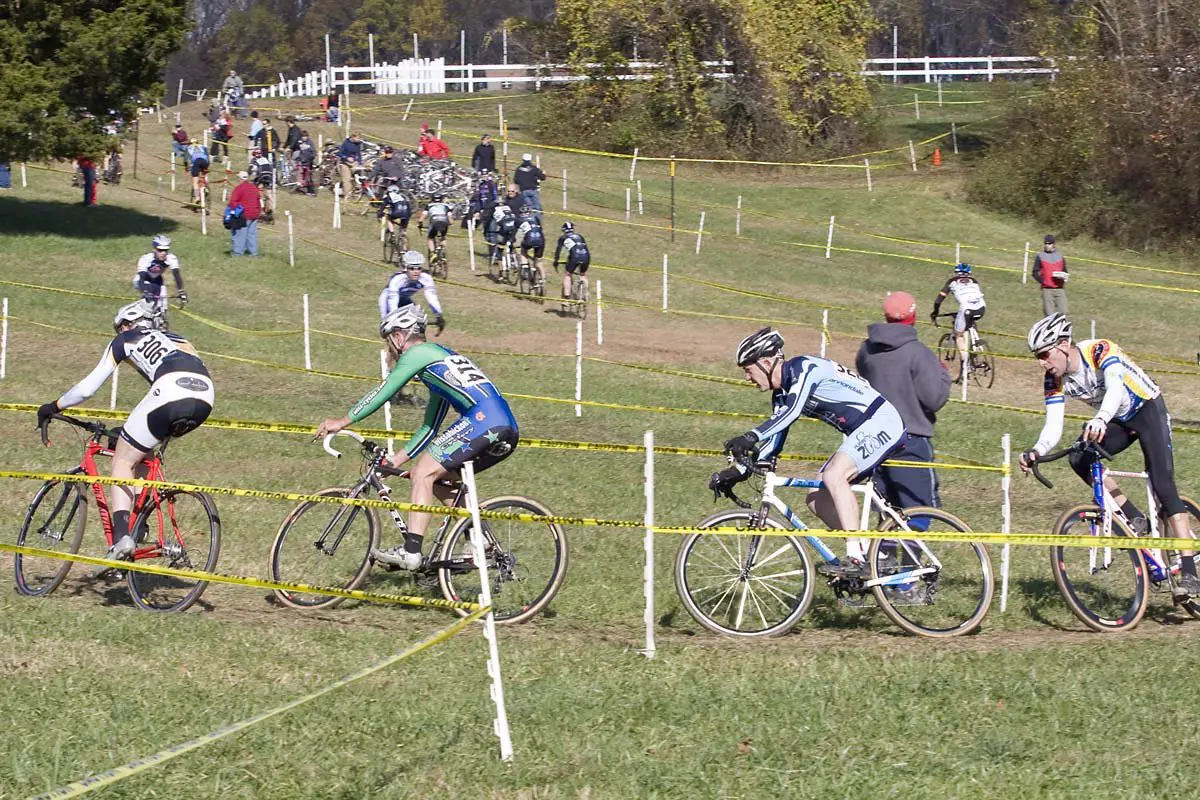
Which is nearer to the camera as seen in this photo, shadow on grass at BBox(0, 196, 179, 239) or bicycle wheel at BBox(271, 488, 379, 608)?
bicycle wheel at BBox(271, 488, 379, 608)

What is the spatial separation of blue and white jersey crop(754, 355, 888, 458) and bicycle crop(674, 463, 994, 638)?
0.87 feet

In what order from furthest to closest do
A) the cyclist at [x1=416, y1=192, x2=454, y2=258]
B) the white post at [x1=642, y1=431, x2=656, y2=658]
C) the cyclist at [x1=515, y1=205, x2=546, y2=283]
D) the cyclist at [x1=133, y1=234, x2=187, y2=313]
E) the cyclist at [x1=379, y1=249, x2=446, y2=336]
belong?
the cyclist at [x1=416, y1=192, x2=454, y2=258] → the cyclist at [x1=515, y1=205, x2=546, y2=283] → the cyclist at [x1=133, y1=234, x2=187, y2=313] → the cyclist at [x1=379, y1=249, x2=446, y2=336] → the white post at [x1=642, y1=431, x2=656, y2=658]

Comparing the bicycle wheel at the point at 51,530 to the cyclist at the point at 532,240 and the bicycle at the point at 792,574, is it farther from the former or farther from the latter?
the cyclist at the point at 532,240

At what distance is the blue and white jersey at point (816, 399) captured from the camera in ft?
29.8

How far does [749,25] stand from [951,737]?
45973mm

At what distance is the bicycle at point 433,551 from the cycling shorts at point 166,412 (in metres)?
1.02

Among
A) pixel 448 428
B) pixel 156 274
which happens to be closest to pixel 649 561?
pixel 448 428

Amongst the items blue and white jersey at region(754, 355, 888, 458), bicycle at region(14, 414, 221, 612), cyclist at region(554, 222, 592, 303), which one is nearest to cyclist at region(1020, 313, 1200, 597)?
blue and white jersey at region(754, 355, 888, 458)

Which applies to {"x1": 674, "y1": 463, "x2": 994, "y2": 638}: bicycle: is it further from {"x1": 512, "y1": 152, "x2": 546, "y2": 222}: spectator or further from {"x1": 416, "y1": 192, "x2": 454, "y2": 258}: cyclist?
{"x1": 512, "y1": 152, "x2": 546, "y2": 222}: spectator

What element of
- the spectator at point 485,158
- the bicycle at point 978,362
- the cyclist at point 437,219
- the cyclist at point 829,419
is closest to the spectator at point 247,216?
the cyclist at point 437,219

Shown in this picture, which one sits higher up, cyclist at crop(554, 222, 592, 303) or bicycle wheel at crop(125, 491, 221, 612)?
cyclist at crop(554, 222, 592, 303)

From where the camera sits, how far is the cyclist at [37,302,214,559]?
9.92m

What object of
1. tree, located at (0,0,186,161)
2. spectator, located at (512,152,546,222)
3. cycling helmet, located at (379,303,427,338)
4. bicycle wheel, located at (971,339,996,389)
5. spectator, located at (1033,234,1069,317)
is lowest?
bicycle wheel, located at (971,339,996,389)

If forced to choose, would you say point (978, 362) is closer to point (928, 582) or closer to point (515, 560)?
point (928, 582)
